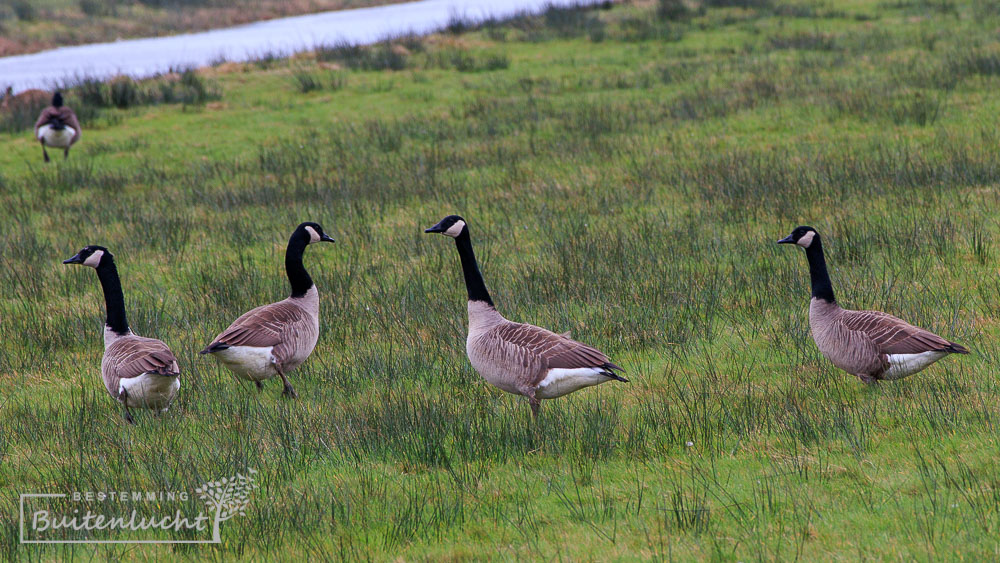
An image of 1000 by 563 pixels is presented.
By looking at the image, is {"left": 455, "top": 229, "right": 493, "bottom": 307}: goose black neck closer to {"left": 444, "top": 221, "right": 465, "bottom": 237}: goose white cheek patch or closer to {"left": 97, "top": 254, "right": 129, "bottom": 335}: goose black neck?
{"left": 444, "top": 221, "right": 465, "bottom": 237}: goose white cheek patch

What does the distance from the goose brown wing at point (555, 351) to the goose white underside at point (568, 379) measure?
0.12 ft

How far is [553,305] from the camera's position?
941 centimetres

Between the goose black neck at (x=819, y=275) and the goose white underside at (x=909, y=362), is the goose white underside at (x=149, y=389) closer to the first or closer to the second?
the goose black neck at (x=819, y=275)

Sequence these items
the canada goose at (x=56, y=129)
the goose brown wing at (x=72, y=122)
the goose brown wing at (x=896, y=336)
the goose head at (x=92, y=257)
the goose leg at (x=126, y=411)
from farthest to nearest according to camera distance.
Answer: the goose brown wing at (x=72, y=122) → the canada goose at (x=56, y=129) → the goose head at (x=92, y=257) → the goose leg at (x=126, y=411) → the goose brown wing at (x=896, y=336)

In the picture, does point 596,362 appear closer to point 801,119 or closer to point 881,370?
point 881,370

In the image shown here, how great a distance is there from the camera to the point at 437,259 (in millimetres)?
11609

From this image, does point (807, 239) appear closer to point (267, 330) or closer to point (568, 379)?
point (568, 379)

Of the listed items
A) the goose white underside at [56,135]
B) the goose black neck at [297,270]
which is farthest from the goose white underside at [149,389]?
the goose white underside at [56,135]

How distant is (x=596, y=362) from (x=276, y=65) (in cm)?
2495

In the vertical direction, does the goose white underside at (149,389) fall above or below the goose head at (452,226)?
below

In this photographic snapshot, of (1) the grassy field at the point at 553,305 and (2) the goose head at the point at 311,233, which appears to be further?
(2) the goose head at the point at 311,233

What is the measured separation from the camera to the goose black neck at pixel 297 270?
7.93 meters

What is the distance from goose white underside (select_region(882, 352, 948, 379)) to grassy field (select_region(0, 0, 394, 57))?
→ 153 ft

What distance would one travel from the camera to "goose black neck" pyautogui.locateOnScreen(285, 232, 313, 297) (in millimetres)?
7934
